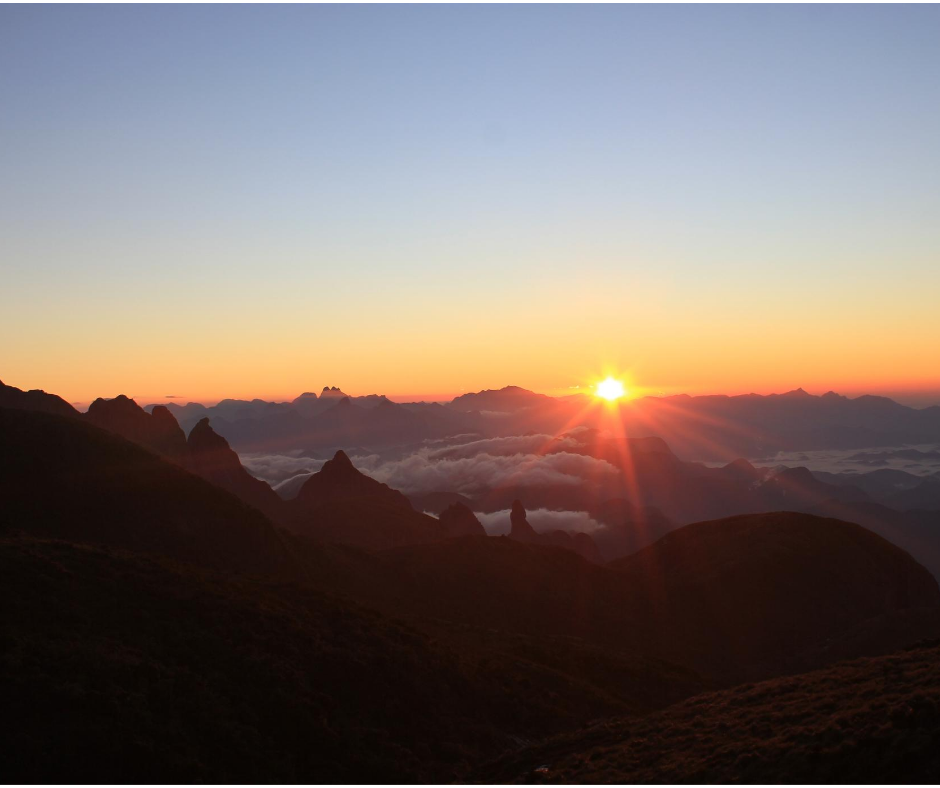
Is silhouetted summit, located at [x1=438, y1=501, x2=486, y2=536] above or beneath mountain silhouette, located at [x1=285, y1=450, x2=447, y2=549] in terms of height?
beneath

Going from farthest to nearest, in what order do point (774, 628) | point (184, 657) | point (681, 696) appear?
1. point (774, 628)
2. point (681, 696)
3. point (184, 657)

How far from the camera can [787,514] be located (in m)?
122

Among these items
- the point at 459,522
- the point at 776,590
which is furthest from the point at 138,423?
the point at 776,590

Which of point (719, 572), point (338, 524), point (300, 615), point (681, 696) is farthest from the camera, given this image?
point (338, 524)

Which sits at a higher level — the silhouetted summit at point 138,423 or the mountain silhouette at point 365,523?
the silhouetted summit at point 138,423

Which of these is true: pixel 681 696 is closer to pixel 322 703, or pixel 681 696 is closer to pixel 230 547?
pixel 322 703

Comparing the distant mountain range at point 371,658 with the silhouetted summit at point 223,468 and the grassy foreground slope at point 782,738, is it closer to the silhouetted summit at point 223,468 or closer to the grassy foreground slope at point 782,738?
the grassy foreground slope at point 782,738

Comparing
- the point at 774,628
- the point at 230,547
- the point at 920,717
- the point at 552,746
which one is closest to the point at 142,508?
the point at 230,547

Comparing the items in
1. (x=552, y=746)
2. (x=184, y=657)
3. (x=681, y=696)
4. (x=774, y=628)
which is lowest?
(x=774, y=628)

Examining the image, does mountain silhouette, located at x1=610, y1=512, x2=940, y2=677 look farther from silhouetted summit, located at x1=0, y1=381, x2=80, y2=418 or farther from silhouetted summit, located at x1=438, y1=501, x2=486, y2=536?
silhouetted summit, located at x1=0, y1=381, x2=80, y2=418

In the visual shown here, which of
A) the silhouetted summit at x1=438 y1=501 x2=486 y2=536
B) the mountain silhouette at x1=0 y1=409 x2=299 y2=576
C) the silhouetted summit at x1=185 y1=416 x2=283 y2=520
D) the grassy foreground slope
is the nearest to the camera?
the grassy foreground slope

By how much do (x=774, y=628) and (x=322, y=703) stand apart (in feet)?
263

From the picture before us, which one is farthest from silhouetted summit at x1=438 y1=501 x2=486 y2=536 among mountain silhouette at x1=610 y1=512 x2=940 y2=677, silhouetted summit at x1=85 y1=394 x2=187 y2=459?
silhouetted summit at x1=85 y1=394 x2=187 y2=459

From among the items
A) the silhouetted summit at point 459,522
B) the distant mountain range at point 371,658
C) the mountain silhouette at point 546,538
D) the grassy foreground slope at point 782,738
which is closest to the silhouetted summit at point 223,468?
the silhouetted summit at point 459,522
